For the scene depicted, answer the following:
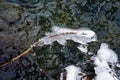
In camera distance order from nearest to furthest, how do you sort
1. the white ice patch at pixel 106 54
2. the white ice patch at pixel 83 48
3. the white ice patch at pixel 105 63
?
the white ice patch at pixel 105 63 → the white ice patch at pixel 106 54 → the white ice patch at pixel 83 48

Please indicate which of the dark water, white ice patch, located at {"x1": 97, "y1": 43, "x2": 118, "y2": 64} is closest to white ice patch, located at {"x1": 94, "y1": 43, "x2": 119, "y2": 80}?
white ice patch, located at {"x1": 97, "y1": 43, "x2": 118, "y2": 64}

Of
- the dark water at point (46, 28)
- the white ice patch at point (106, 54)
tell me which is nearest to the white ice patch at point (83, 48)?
the dark water at point (46, 28)

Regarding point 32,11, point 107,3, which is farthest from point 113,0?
point 32,11

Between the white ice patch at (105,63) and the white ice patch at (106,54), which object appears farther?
the white ice patch at (106,54)

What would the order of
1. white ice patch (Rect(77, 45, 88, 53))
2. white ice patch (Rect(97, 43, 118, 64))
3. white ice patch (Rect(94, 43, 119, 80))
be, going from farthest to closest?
white ice patch (Rect(77, 45, 88, 53)), white ice patch (Rect(97, 43, 118, 64)), white ice patch (Rect(94, 43, 119, 80))

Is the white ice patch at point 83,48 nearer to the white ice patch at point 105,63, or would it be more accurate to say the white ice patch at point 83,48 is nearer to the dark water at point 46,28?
the dark water at point 46,28

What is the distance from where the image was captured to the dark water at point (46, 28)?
97.6 inches

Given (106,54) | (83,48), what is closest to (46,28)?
(83,48)

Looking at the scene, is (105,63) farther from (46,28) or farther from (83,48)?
(46,28)

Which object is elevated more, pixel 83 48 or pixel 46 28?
pixel 46 28

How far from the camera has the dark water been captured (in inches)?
97.6

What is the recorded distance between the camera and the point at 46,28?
2889mm

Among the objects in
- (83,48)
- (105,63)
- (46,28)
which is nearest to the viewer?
(105,63)

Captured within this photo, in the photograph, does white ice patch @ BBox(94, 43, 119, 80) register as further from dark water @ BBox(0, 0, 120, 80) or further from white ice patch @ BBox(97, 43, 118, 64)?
dark water @ BBox(0, 0, 120, 80)
